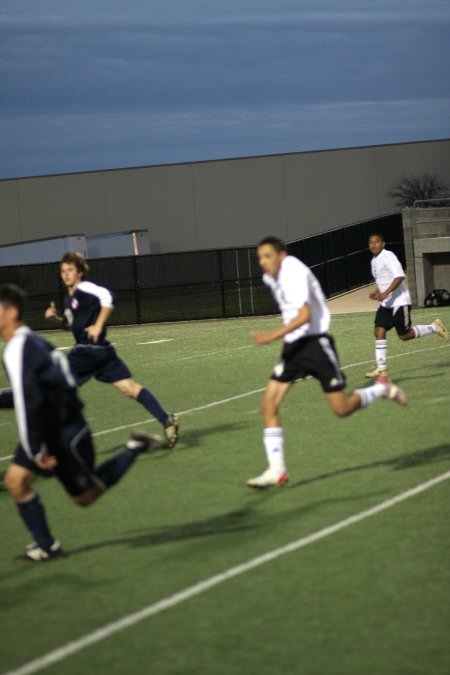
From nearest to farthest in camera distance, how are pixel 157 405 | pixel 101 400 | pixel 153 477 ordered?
pixel 153 477
pixel 157 405
pixel 101 400

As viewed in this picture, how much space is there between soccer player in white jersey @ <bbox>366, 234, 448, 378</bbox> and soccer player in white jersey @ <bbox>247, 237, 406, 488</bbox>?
707 cm

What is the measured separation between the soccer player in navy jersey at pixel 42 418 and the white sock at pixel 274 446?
238cm

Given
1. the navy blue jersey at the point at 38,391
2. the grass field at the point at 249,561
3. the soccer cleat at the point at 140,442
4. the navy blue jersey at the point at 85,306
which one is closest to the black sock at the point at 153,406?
the grass field at the point at 249,561

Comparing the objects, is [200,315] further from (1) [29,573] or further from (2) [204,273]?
(1) [29,573]

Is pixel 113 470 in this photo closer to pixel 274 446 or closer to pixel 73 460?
pixel 73 460

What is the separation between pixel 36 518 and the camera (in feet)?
25.4

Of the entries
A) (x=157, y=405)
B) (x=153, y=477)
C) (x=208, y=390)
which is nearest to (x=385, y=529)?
(x=153, y=477)

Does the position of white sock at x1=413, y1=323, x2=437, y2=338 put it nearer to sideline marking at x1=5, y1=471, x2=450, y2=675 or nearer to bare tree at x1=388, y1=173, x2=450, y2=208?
sideline marking at x1=5, y1=471, x2=450, y2=675

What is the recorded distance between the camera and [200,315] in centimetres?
3819

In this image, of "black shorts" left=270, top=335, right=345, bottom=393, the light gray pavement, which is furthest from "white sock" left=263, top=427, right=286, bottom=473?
the light gray pavement

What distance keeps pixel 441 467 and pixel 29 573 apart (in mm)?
4021

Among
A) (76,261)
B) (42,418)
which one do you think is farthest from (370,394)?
(76,261)

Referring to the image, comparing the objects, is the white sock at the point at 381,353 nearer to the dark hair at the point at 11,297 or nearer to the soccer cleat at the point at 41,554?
the soccer cleat at the point at 41,554

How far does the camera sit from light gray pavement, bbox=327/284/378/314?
3634 centimetres
